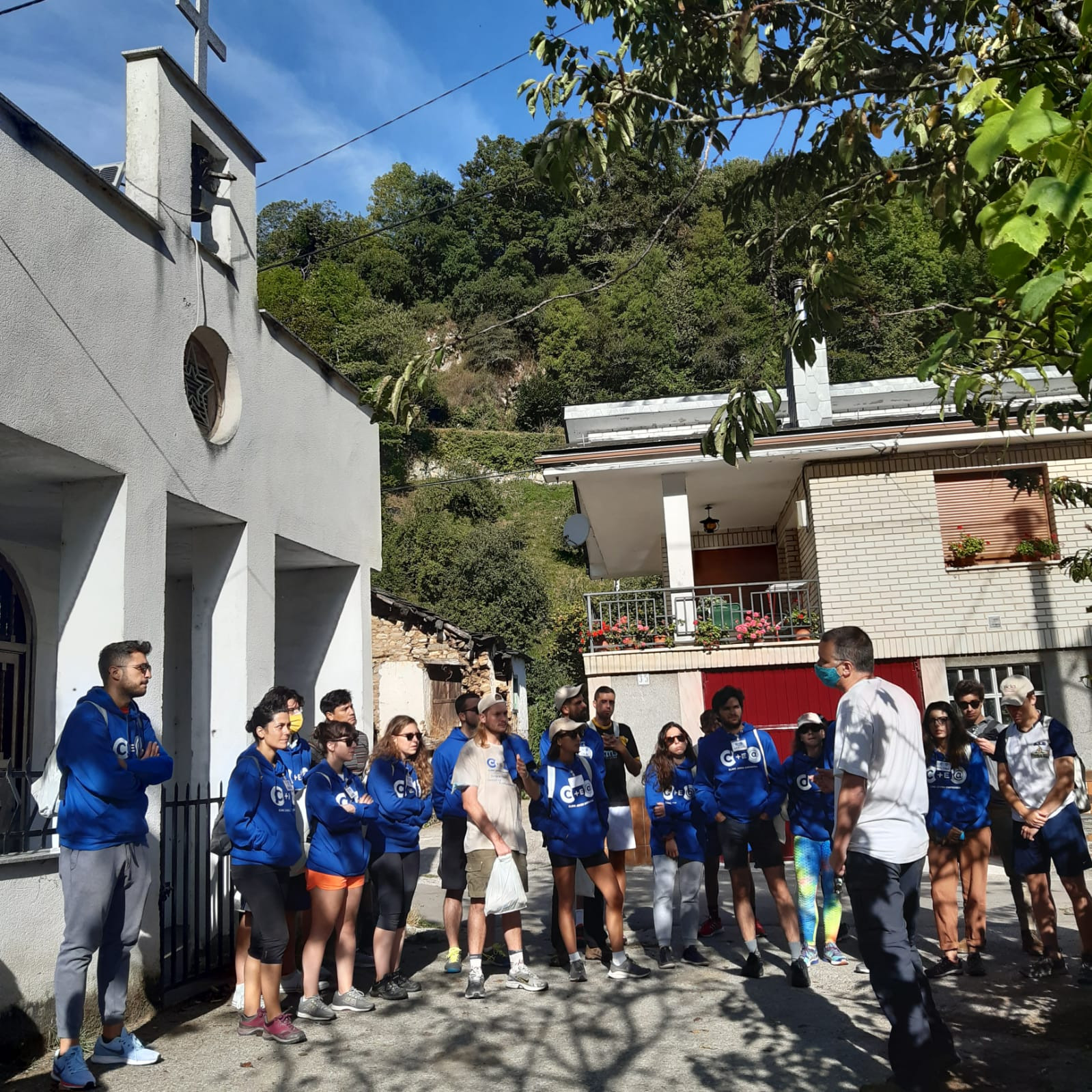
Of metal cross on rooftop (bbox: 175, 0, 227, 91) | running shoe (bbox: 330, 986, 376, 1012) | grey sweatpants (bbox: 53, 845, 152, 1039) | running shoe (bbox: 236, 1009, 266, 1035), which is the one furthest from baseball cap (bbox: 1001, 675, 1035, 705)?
metal cross on rooftop (bbox: 175, 0, 227, 91)

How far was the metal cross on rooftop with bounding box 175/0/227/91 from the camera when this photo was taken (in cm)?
805

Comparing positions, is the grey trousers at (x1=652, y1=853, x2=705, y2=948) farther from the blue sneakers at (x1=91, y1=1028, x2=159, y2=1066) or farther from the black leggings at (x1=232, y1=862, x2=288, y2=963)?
the blue sneakers at (x1=91, y1=1028, x2=159, y2=1066)

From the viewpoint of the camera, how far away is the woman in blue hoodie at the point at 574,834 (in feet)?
21.9

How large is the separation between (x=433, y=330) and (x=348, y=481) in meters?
53.6

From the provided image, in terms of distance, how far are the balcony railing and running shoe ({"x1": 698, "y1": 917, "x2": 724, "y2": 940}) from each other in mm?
6311

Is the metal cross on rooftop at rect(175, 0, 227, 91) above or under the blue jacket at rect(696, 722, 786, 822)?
above

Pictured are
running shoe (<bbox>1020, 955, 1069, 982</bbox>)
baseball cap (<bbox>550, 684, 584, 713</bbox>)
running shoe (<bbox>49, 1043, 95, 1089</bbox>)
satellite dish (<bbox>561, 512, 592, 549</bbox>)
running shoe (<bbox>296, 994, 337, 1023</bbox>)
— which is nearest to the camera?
running shoe (<bbox>49, 1043, 95, 1089</bbox>)

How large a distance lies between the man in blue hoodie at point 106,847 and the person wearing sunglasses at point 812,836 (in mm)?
4056

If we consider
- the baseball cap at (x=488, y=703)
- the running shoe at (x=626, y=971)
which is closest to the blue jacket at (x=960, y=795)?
the running shoe at (x=626, y=971)

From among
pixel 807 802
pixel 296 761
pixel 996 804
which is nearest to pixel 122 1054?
pixel 296 761

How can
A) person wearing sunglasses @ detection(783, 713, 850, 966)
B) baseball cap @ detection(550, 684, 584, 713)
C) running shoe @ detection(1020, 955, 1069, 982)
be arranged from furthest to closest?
baseball cap @ detection(550, 684, 584, 713) < person wearing sunglasses @ detection(783, 713, 850, 966) < running shoe @ detection(1020, 955, 1069, 982)

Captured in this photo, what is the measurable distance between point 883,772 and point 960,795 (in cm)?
253

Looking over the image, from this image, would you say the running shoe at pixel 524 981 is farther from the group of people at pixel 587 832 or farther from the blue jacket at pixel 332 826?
the blue jacket at pixel 332 826

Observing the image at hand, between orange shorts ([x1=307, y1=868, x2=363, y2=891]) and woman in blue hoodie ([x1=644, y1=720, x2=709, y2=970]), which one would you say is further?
woman in blue hoodie ([x1=644, y1=720, x2=709, y2=970])
